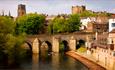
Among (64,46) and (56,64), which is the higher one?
(64,46)

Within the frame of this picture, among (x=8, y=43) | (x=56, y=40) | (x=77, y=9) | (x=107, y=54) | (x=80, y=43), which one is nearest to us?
(x=107, y=54)

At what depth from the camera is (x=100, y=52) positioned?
62.7 metres

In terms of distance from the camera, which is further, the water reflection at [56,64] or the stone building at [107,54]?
the water reflection at [56,64]

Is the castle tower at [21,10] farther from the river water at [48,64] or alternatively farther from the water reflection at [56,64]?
the river water at [48,64]

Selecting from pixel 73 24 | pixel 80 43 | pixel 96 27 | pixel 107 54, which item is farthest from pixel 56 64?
pixel 96 27

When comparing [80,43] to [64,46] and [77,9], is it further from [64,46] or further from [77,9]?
[77,9]

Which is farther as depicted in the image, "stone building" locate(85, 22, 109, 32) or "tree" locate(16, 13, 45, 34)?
"stone building" locate(85, 22, 109, 32)

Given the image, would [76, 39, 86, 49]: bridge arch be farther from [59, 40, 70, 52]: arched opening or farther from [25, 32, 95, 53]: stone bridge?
[59, 40, 70, 52]: arched opening

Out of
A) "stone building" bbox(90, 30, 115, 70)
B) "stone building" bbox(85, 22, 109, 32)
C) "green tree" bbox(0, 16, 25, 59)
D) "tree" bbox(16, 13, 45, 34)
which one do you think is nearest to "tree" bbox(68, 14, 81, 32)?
"stone building" bbox(85, 22, 109, 32)

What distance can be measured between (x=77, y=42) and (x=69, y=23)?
19.5 m

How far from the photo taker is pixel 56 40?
94.4 metres

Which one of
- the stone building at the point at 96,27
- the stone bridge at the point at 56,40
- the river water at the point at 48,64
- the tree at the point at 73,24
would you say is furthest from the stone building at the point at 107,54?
the stone building at the point at 96,27

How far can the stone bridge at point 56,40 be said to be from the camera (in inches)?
3610

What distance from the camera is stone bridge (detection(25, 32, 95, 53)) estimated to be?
91.7m
